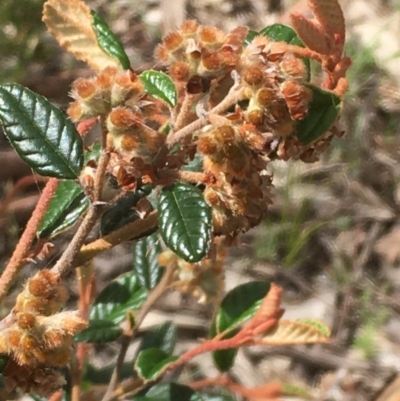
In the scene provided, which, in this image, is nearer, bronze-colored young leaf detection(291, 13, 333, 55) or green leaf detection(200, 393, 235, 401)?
bronze-colored young leaf detection(291, 13, 333, 55)

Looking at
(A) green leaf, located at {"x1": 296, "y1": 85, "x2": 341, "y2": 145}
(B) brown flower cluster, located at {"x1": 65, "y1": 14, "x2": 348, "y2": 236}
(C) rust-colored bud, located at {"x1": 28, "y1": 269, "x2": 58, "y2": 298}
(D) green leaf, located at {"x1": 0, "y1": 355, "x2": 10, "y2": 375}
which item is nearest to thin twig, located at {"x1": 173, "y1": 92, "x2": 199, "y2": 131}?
(B) brown flower cluster, located at {"x1": 65, "y1": 14, "x2": 348, "y2": 236}

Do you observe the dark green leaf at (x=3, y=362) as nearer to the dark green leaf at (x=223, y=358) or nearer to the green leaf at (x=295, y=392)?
the dark green leaf at (x=223, y=358)

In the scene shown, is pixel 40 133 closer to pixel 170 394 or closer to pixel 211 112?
pixel 211 112

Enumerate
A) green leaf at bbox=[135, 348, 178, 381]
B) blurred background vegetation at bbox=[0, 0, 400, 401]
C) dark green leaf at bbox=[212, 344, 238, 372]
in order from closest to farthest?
1. green leaf at bbox=[135, 348, 178, 381]
2. dark green leaf at bbox=[212, 344, 238, 372]
3. blurred background vegetation at bbox=[0, 0, 400, 401]

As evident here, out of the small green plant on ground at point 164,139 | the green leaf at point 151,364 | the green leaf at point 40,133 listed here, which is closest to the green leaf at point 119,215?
the small green plant on ground at point 164,139

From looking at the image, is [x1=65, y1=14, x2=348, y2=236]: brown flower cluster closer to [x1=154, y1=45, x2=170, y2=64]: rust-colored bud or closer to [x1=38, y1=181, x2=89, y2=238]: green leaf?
[x1=154, y1=45, x2=170, y2=64]: rust-colored bud

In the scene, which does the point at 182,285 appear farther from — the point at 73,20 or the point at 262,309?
the point at 73,20

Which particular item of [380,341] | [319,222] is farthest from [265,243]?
[380,341]
